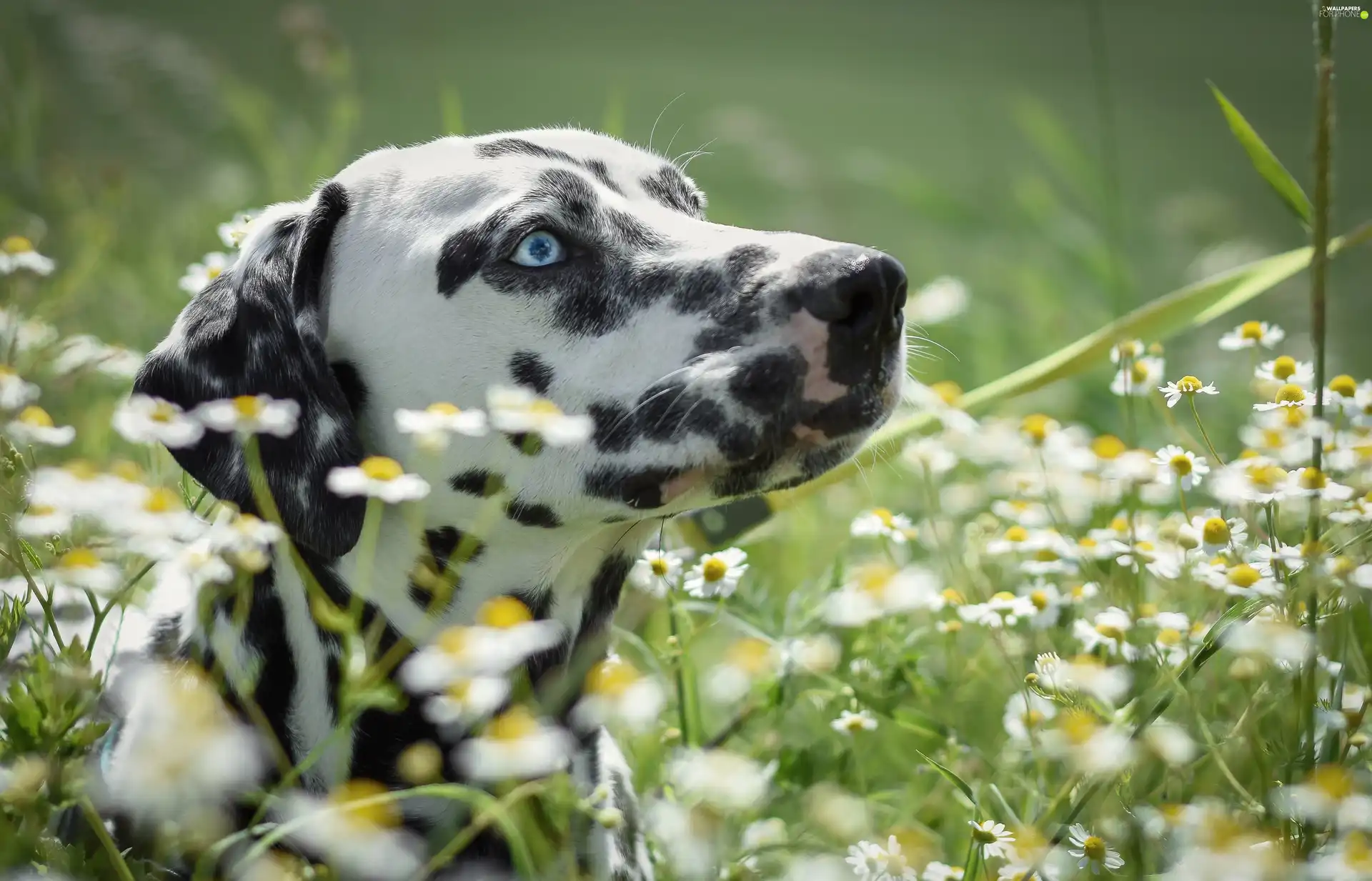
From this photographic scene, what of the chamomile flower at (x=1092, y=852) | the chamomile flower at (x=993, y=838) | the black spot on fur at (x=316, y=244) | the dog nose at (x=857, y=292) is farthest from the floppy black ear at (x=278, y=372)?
the chamomile flower at (x=1092, y=852)

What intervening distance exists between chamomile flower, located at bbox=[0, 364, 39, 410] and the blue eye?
830 mm

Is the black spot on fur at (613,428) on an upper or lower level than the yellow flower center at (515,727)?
upper

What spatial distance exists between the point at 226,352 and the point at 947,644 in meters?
1.54

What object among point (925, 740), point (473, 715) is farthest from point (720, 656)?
point (473, 715)

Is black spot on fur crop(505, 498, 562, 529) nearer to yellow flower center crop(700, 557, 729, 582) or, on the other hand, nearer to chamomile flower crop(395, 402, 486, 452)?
yellow flower center crop(700, 557, 729, 582)

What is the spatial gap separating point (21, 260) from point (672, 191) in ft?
4.39

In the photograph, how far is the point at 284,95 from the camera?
7777 millimetres

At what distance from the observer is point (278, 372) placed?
83.6 inches

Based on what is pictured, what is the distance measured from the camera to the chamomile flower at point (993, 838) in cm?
170

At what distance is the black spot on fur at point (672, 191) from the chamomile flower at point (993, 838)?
56.1 inches

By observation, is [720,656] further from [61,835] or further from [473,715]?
[473,715]

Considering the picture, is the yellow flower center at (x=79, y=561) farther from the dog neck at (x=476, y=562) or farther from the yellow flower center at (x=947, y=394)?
the yellow flower center at (x=947, y=394)

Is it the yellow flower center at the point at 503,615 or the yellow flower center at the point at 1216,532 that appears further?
the yellow flower center at the point at 1216,532

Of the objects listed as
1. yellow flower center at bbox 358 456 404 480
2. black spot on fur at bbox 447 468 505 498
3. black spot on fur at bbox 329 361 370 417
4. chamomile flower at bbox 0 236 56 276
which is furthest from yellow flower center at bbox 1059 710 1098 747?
chamomile flower at bbox 0 236 56 276
